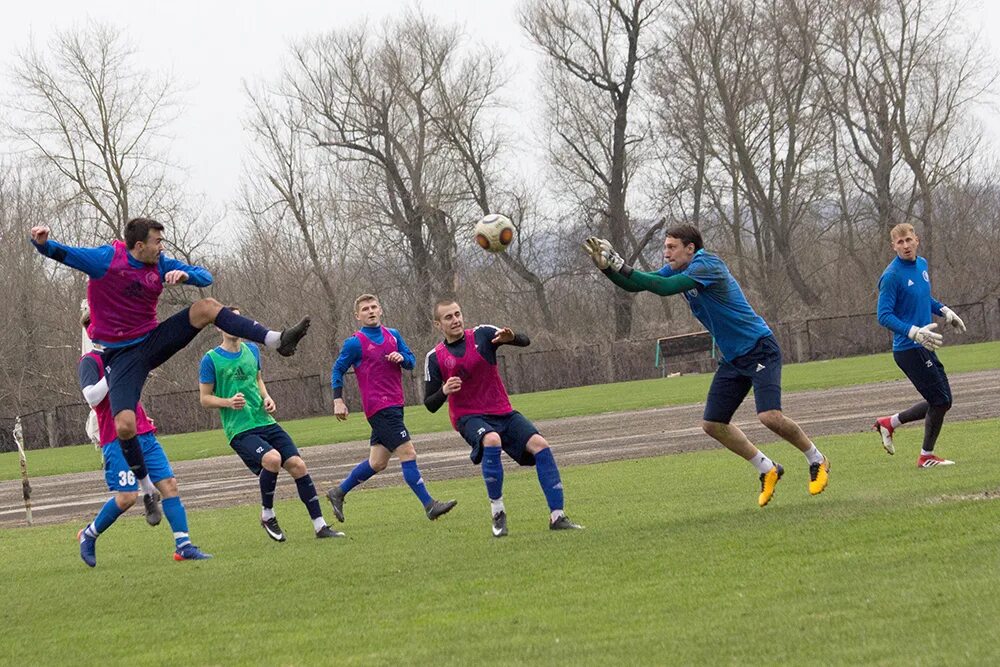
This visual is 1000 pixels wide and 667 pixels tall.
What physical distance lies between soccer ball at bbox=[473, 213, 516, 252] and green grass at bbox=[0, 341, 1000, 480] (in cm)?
1854

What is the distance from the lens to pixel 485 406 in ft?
34.8

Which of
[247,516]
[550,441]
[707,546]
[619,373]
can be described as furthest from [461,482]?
[619,373]

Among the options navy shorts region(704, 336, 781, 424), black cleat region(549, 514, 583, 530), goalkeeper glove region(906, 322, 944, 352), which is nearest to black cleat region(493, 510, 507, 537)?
black cleat region(549, 514, 583, 530)

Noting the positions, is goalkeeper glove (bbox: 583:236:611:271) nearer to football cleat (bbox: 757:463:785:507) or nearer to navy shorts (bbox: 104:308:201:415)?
football cleat (bbox: 757:463:785:507)

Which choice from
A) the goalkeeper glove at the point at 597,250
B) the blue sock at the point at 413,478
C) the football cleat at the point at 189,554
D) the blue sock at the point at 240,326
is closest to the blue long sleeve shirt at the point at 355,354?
the blue sock at the point at 413,478

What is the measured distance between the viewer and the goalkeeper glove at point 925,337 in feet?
37.3

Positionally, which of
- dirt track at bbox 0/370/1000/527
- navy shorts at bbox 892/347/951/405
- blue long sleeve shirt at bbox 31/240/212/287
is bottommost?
dirt track at bbox 0/370/1000/527

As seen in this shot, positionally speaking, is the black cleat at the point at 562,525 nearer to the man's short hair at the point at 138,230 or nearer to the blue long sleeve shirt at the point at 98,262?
the blue long sleeve shirt at the point at 98,262

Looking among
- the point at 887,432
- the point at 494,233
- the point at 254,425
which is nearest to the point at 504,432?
the point at 494,233

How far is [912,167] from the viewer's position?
5759cm

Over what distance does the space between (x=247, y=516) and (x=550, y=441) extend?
365 inches

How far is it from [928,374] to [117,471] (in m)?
7.19

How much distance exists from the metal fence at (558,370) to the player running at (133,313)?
128 feet

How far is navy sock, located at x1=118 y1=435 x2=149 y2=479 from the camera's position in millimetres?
10227
